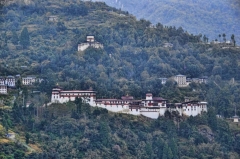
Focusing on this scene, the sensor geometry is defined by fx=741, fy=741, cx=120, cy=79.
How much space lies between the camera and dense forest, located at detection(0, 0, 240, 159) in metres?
45.9

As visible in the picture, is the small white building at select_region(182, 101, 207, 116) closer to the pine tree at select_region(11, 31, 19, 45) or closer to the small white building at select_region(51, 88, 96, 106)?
the small white building at select_region(51, 88, 96, 106)

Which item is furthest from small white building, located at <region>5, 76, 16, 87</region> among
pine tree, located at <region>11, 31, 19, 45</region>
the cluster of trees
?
pine tree, located at <region>11, 31, 19, 45</region>

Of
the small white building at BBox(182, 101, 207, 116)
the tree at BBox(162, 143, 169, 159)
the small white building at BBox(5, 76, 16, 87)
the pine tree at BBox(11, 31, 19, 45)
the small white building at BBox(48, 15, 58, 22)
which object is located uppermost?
the small white building at BBox(48, 15, 58, 22)

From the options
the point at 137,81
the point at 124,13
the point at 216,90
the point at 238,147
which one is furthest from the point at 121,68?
A: the point at 124,13

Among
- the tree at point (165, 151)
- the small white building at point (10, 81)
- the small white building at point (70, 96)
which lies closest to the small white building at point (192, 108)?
the tree at point (165, 151)

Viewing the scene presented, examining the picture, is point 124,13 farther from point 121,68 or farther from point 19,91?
point 19,91

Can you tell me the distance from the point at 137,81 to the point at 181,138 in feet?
26.8

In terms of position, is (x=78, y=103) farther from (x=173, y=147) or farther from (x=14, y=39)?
(x=14, y=39)

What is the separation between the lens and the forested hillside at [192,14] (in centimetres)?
8969

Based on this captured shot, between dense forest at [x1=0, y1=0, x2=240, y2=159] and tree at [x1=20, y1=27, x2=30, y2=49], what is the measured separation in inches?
3.4

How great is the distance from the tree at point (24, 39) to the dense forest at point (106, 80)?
0.09m

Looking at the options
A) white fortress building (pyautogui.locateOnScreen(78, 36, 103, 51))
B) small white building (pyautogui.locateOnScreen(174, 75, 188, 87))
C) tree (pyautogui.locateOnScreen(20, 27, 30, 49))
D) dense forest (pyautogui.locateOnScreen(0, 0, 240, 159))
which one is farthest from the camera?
tree (pyautogui.locateOnScreen(20, 27, 30, 49))

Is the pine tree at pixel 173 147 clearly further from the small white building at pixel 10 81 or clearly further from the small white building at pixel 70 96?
the small white building at pixel 10 81

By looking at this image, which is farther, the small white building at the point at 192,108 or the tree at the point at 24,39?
the tree at the point at 24,39
